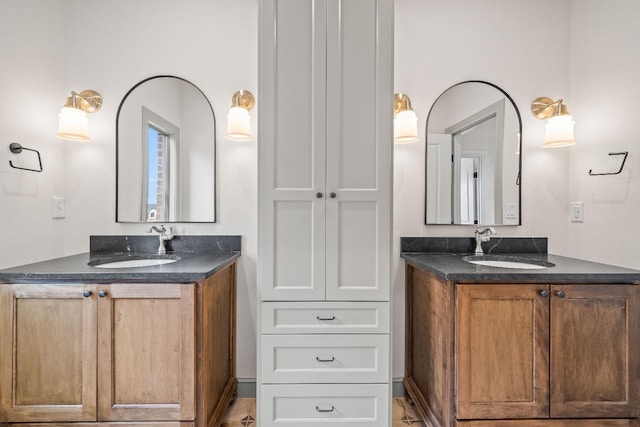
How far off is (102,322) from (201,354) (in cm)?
44

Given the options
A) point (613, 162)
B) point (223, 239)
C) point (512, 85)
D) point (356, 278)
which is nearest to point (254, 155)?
point (223, 239)

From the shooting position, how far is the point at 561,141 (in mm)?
1939

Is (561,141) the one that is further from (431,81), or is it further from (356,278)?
(356,278)

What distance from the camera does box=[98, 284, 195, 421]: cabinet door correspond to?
1.41 m

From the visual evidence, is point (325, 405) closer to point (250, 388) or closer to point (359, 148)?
point (250, 388)

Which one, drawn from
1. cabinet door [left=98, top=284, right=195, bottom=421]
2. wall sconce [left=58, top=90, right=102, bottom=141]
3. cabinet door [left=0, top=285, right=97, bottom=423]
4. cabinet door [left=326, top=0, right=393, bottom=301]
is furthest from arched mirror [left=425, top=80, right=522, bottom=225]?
wall sconce [left=58, top=90, right=102, bottom=141]

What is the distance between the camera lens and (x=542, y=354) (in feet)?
4.72

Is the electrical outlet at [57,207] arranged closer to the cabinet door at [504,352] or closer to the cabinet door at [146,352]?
the cabinet door at [146,352]

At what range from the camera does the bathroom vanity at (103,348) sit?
1409 mm

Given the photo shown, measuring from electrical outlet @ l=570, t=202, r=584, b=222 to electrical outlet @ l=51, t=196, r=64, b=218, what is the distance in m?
3.17

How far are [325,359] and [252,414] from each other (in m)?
0.72

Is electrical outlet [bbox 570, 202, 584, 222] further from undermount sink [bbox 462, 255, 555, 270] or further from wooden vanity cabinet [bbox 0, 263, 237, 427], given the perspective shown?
wooden vanity cabinet [bbox 0, 263, 237, 427]

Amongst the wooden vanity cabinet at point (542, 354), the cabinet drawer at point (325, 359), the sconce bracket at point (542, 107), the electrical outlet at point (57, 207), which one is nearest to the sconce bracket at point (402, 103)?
the sconce bracket at point (542, 107)

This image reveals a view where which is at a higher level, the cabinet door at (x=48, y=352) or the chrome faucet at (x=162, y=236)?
the chrome faucet at (x=162, y=236)
